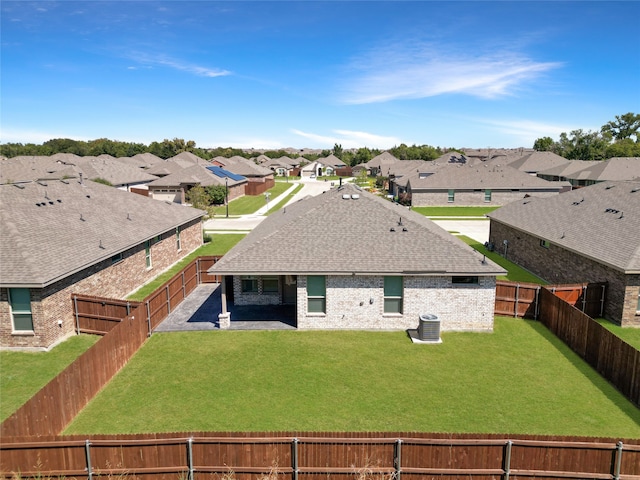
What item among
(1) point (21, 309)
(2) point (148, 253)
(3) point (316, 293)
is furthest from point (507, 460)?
(2) point (148, 253)

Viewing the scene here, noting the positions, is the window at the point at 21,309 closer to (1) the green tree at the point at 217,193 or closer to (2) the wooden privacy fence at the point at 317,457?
(2) the wooden privacy fence at the point at 317,457

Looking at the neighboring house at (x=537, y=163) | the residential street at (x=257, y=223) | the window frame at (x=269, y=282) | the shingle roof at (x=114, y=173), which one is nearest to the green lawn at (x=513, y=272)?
the residential street at (x=257, y=223)

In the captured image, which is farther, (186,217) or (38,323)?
(186,217)

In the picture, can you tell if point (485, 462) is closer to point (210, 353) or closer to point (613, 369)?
point (613, 369)

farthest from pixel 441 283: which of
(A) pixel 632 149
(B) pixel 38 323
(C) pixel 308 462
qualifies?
(A) pixel 632 149

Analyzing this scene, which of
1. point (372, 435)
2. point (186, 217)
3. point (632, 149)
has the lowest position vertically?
point (372, 435)

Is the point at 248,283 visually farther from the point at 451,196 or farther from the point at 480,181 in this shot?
the point at 480,181
